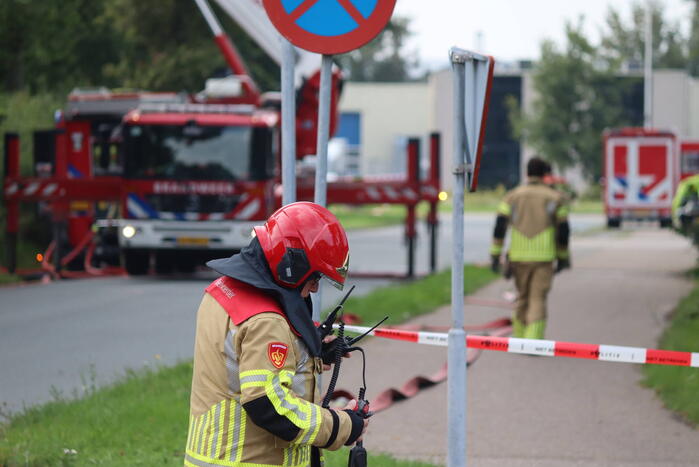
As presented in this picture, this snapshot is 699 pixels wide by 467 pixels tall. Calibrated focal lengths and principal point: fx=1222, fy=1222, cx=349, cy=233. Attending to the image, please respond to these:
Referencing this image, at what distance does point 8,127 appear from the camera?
21.1 m

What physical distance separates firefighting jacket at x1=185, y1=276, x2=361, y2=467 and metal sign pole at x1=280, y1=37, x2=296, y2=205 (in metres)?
1.79

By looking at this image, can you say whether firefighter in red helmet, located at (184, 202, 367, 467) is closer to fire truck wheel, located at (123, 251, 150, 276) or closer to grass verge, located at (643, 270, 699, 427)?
grass verge, located at (643, 270, 699, 427)

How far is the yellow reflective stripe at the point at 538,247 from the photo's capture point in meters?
10.5

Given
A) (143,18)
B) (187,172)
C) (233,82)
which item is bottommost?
(187,172)

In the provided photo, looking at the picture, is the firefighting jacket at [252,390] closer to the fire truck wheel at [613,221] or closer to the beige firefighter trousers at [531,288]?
the beige firefighter trousers at [531,288]

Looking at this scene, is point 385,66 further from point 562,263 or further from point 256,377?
point 256,377

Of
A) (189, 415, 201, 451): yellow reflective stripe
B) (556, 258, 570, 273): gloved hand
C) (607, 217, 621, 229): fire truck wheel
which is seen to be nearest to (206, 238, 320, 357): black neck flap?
(189, 415, 201, 451): yellow reflective stripe

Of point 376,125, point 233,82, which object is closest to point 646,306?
point 233,82

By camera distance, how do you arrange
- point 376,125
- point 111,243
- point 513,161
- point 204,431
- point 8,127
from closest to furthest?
point 204,431 → point 111,243 → point 8,127 → point 513,161 → point 376,125

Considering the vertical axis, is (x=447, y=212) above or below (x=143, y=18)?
below

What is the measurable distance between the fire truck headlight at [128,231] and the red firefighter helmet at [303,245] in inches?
568

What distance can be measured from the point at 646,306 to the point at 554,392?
5.86 metres

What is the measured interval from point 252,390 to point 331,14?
223cm

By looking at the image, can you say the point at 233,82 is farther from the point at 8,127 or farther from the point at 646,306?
the point at 646,306
